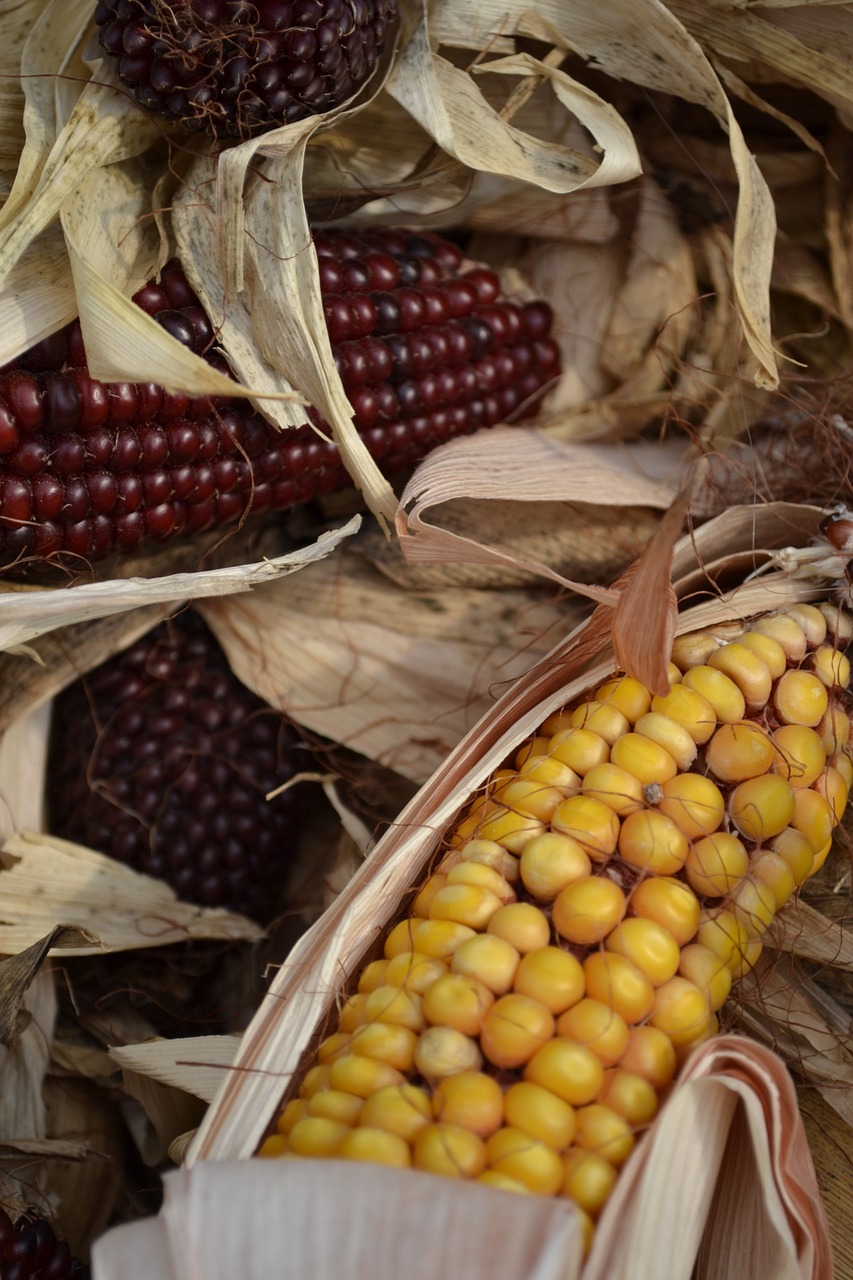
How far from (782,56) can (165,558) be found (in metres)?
0.99

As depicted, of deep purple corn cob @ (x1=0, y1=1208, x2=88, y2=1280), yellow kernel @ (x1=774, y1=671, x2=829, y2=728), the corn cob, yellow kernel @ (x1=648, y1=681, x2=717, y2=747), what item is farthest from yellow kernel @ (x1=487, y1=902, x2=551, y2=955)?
deep purple corn cob @ (x1=0, y1=1208, x2=88, y2=1280)

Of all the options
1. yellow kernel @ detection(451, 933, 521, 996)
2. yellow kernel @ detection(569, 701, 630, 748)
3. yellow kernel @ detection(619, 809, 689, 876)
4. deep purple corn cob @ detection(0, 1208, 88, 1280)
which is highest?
yellow kernel @ detection(569, 701, 630, 748)

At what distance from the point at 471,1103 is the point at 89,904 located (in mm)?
705

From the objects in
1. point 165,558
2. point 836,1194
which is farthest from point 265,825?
point 836,1194

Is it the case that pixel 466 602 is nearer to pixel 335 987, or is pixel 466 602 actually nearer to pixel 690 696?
pixel 690 696

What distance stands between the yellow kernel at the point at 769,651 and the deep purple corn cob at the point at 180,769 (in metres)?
0.63

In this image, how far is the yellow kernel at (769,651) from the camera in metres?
1.01

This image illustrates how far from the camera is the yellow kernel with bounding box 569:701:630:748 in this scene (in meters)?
0.97

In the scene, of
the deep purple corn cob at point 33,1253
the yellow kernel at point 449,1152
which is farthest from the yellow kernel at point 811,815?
the deep purple corn cob at point 33,1253

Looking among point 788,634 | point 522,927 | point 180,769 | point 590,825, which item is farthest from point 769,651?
point 180,769

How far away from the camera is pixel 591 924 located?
2.77 ft

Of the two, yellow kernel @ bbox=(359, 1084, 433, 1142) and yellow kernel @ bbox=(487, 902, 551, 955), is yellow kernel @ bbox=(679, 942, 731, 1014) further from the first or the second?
yellow kernel @ bbox=(359, 1084, 433, 1142)

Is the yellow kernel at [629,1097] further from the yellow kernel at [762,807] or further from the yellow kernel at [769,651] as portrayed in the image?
the yellow kernel at [769,651]

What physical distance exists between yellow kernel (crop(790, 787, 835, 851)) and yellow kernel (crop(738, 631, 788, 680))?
0.12 m
